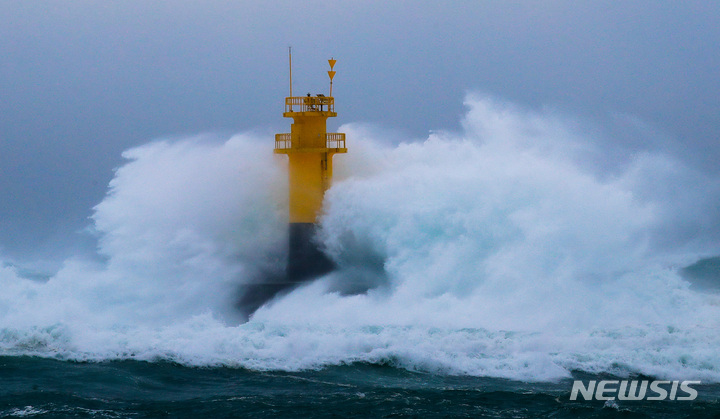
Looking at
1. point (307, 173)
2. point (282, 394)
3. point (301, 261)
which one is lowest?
point (282, 394)

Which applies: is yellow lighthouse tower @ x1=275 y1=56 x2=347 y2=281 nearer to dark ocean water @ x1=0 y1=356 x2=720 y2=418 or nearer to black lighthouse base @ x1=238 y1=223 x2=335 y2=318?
black lighthouse base @ x1=238 y1=223 x2=335 y2=318

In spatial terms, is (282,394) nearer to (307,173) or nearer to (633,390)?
(633,390)

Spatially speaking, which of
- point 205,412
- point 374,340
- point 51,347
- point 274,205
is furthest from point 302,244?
point 205,412

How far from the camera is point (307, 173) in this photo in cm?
2127

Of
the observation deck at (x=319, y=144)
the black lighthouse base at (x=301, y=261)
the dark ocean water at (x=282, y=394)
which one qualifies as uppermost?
the observation deck at (x=319, y=144)

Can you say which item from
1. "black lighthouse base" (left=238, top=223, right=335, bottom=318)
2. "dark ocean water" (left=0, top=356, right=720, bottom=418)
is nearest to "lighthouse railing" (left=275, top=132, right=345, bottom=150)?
"black lighthouse base" (left=238, top=223, right=335, bottom=318)

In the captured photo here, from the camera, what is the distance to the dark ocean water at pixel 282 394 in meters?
13.0

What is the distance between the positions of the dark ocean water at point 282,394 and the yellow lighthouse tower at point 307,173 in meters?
6.00

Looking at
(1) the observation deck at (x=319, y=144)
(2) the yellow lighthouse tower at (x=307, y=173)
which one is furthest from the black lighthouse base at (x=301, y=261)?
(1) the observation deck at (x=319, y=144)

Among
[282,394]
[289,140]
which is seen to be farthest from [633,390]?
[289,140]

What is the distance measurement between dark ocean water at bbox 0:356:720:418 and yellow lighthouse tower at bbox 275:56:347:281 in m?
6.00

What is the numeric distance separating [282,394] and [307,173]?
8.25 m

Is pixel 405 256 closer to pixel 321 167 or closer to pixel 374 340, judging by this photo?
pixel 321 167

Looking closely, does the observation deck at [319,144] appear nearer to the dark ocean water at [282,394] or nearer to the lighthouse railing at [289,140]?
the lighthouse railing at [289,140]
